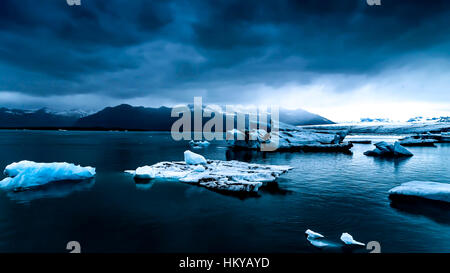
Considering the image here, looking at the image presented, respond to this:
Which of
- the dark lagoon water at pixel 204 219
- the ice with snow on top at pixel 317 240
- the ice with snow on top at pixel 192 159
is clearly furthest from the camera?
the ice with snow on top at pixel 192 159

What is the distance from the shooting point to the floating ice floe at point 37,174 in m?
16.2

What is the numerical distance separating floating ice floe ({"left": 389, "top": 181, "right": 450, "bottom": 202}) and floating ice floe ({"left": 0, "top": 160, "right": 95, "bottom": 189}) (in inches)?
942

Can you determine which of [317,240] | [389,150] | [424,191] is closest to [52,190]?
[317,240]

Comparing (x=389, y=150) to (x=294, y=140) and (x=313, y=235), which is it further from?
(x=313, y=235)

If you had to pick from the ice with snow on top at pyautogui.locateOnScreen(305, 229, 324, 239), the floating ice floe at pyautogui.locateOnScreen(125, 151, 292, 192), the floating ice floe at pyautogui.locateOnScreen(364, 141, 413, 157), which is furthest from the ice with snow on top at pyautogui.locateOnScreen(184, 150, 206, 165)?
the floating ice floe at pyautogui.locateOnScreen(364, 141, 413, 157)

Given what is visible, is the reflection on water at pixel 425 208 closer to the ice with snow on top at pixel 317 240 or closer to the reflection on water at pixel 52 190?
the ice with snow on top at pixel 317 240

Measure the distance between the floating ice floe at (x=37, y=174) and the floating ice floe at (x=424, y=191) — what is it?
2393cm

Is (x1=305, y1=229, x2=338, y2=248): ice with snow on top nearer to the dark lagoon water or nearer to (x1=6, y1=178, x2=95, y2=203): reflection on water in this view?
the dark lagoon water

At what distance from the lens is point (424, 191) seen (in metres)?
13.6

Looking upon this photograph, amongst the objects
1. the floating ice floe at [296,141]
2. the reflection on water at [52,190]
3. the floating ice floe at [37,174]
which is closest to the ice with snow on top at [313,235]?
the reflection on water at [52,190]

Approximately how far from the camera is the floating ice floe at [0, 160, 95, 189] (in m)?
16.2
